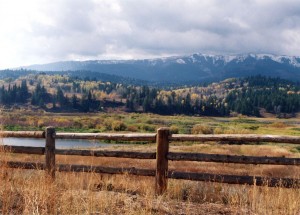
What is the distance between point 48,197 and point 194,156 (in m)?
4.08

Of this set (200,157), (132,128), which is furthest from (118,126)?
(200,157)

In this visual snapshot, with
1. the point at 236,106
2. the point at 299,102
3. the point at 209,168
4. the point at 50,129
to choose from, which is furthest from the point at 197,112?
the point at 50,129

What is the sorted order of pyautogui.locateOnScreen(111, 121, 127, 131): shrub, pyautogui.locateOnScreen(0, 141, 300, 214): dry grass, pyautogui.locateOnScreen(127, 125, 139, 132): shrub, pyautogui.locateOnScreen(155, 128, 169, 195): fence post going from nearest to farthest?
pyautogui.locateOnScreen(0, 141, 300, 214): dry grass < pyautogui.locateOnScreen(155, 128, 169, 195): fence post < pyautogui.locateOnScreen(127, 125, 139, 132): shrub < pyautogui.locateOnScreen(111, 121, 127, 131): shrub

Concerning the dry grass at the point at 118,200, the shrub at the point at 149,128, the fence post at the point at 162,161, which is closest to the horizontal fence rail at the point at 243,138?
the fence post at the point at 162,161

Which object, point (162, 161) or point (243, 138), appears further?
point (162, 161)

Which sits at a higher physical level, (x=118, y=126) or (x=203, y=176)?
(x=203, y=176)

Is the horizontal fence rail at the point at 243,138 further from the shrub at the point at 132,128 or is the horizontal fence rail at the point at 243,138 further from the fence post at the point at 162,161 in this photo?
the shrub at the point at 132,128

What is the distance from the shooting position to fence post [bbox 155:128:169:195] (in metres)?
9.05

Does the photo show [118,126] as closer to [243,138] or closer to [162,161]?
[162,161]

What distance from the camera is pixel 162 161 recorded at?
9.12m

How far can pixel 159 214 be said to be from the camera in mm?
5996

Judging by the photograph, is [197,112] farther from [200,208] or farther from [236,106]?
[200,208]

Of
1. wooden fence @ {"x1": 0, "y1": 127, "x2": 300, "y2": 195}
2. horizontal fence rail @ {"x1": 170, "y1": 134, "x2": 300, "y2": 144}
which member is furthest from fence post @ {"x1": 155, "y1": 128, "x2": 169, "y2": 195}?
horizontal fence rail @ {"x1": 170, "y1": 134, "x2": 300, "y2": 144}

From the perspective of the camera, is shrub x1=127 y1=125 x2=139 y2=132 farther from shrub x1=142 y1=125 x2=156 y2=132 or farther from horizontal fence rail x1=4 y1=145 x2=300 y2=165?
horizontal fence rail x1=4 y1=145 x2=300 y2=165
